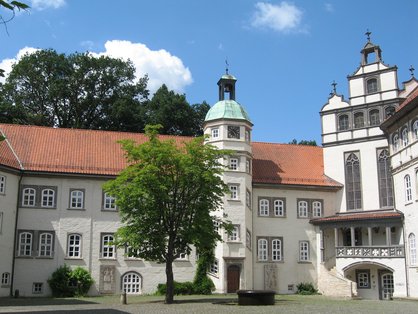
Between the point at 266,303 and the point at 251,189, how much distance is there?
1416 cm

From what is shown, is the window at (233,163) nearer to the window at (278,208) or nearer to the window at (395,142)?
the window at (278,208)

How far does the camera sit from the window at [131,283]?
112ft

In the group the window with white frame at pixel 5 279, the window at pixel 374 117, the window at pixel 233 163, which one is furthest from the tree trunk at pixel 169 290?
the window at pixel 374 117

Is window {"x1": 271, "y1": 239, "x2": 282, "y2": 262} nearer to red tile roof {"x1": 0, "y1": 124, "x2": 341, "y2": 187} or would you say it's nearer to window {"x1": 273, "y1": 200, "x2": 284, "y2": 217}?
window {"x1": 273, "y1": 200, "x2": 284, "y2": 217}

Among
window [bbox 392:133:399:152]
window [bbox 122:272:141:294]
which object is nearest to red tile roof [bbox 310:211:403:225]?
window [bbox 392:133:399:152]

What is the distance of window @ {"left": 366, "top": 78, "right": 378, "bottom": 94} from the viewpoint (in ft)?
123

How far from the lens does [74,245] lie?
111 feet

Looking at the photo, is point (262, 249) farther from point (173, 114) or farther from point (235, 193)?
point (173, 114)

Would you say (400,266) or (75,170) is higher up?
(75,170)

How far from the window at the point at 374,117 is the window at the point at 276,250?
9939 millimetres

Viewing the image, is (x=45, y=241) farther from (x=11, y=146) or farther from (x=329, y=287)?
(x=329, y=287)

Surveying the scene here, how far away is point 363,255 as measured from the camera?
3412 centimetres

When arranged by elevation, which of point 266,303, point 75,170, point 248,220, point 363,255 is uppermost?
point 75,170

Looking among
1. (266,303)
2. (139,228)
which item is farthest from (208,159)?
(266,303)
